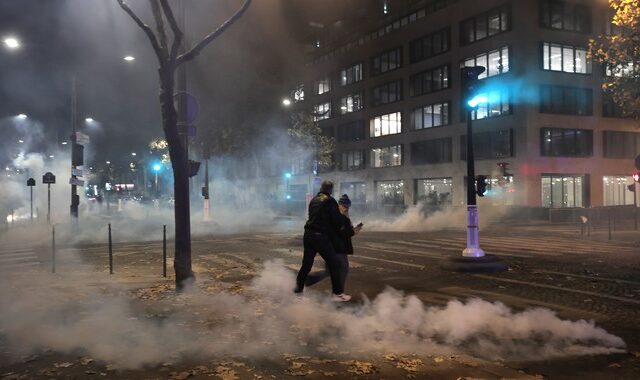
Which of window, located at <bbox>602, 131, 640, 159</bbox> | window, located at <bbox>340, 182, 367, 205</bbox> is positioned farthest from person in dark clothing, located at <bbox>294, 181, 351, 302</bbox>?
window, located at <bbox>340, 182, 367, 205</bbox>

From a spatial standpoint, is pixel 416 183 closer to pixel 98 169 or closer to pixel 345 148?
pixel 345 148

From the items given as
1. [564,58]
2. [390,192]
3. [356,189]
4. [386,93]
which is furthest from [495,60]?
[356,189]

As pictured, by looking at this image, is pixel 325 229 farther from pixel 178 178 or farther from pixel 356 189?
pixel 356 189

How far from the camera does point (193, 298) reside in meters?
7.52

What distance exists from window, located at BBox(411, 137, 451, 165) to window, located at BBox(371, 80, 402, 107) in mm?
4931

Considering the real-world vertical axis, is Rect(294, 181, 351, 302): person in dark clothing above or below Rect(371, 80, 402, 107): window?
below

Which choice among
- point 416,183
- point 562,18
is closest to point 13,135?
point 416,183

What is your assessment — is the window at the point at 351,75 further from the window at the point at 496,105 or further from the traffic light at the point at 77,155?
the traffic light at the point at 77,155

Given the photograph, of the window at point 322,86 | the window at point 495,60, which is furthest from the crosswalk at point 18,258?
the window at point 322,86

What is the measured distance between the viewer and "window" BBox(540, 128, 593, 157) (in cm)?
3581

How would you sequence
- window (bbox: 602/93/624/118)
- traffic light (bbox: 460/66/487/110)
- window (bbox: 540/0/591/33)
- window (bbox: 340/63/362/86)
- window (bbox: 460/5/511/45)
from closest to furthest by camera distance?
traffic light (bbox: 460/66/487/110) → window (bbox: 540/0/591/33) → window (bbox: 460/5/511/45) → window (bbox: 602/93/624/118) → window (bbox: 340/63/362/86)

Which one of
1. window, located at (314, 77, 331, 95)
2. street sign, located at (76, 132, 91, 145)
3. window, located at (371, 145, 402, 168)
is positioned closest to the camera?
street sign, located at (76, 132, 91, 145)

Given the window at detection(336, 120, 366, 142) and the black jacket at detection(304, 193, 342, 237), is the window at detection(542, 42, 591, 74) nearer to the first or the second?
the window at detection(336, 120, 366, 142)

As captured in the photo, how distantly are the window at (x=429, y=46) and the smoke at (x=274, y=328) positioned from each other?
122 feet
